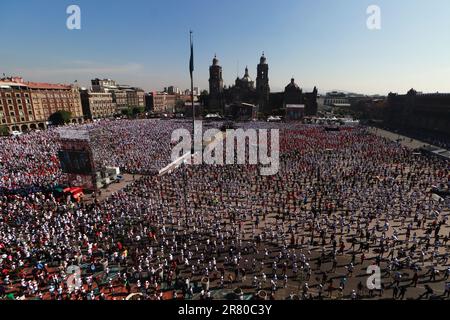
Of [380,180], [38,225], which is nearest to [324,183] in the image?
[380,180]

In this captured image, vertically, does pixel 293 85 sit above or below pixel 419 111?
above

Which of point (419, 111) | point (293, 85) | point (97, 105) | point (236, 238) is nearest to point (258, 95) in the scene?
point (293, 85)

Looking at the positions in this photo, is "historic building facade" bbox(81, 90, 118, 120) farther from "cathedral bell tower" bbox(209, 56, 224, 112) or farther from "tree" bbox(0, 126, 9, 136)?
"cathedral bell tower" bbox(209, 56, 224, 112)

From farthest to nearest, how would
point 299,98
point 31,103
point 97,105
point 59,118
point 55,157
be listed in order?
point 299,98 → point 97,105 → point 59,118 → point 31,103 → point 55,157

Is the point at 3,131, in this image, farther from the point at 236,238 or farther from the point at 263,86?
the point at 263,86

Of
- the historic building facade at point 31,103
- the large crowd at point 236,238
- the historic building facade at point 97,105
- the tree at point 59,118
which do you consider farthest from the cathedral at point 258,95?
the large crowd at point 236,238
